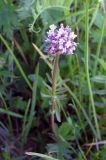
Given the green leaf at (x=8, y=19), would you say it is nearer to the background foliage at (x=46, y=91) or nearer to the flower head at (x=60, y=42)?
the background foliage at (x=46, y=91)

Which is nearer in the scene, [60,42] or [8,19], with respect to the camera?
[60,42]

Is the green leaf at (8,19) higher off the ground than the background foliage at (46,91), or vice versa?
the green leaf at (8,19)

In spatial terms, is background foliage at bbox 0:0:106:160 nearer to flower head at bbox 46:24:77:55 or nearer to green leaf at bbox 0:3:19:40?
green leaf at bbox 0:3:19:40

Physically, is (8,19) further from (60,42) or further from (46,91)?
(60,42)

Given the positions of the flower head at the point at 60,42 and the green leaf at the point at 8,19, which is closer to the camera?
the flower head at the point at 60,42

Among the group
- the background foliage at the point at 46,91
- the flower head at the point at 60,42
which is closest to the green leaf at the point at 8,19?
the background foliage at the point at 46,91

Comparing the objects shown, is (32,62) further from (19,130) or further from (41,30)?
(19,130)

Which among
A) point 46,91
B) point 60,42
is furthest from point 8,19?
point 60,42

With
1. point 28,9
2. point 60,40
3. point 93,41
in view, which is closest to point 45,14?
point 28,9

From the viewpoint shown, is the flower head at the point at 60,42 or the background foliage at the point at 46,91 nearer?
the flower head at the point at 60,42
